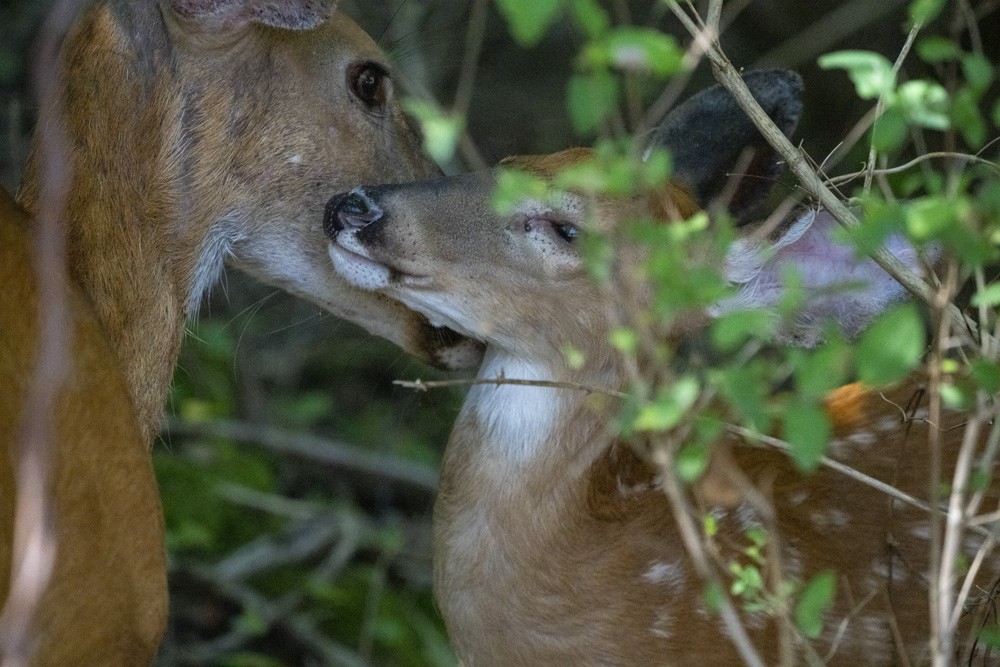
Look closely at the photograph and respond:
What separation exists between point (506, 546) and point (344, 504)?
212 cm

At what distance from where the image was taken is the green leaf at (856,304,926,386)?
79.7 inches

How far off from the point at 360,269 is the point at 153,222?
58 cm

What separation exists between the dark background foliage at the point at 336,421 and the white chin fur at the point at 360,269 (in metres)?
1.12

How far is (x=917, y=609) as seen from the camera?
11.7ft

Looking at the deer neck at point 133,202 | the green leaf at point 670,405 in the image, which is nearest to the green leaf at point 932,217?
the green leaf at point 670,405

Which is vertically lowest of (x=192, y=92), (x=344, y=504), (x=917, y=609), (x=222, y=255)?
(x=344, y=504)

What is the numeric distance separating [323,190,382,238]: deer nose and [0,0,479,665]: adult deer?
216 millimetres

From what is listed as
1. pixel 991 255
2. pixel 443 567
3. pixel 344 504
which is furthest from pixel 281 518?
pixel 991 255

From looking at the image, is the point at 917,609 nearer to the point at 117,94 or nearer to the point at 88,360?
the point at 88,360

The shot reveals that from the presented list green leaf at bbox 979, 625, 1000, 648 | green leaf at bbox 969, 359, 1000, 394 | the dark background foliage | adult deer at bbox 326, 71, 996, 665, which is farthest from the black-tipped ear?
green leaf at bbox 969, 359, 1000, 394

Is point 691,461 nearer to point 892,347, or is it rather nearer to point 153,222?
point 892,347

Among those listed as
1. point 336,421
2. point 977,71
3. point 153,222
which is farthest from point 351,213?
point 336,421

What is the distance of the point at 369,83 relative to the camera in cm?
416

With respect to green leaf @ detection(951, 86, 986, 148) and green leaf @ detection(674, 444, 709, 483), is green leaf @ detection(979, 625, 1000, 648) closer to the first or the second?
green leaf @ detection(674, 444, 709, 483)
